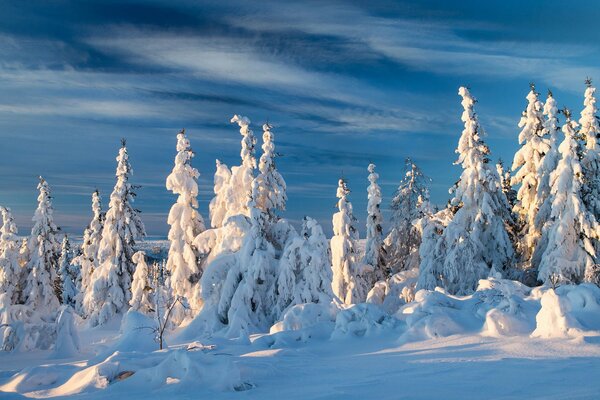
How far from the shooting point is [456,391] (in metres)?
6.42

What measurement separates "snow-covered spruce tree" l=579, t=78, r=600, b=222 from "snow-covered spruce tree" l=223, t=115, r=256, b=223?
1743 cm

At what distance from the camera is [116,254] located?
34125 millimetres

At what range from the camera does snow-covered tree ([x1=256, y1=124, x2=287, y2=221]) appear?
2522 cm

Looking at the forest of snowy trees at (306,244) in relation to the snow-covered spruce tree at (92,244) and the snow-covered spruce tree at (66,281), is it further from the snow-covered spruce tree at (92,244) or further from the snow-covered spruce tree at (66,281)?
the snow-covered spruce tree at (66,281)

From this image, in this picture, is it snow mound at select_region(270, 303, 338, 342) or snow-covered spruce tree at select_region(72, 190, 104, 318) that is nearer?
snow mound at select_region(270, 303, 338, 342)

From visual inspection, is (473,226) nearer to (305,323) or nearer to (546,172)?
(546,172)

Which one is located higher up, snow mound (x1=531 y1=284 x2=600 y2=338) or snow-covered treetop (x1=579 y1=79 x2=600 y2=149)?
snow-covered treetop (x1=579 y1=79 x2=600 y2=149)

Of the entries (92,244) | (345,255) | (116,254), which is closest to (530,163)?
(345,255)

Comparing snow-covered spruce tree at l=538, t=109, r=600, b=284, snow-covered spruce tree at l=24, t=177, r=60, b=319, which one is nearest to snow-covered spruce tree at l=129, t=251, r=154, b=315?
snow-covered spruce tree at l=24, t=177, r=60, b=319

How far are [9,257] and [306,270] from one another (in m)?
24.0

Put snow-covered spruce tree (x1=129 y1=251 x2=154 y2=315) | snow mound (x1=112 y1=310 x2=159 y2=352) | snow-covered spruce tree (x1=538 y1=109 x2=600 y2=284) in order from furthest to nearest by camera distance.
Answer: snow-covered spruce tree (x1=129 y1=251 x2=154 y2=315) < snow-covered spruce tree (x1=538 y1=109 x2=600 y2=284) < snow mound (x1=112 y1=310 x2=159 y2=352)

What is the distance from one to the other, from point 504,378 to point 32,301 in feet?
116

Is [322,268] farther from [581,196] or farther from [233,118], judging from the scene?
[581,196]

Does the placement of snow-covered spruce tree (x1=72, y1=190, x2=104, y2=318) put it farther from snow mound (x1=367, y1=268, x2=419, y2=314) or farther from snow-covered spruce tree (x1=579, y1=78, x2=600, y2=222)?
snow-covered spruce tree (x1=579, y1=78, x2=600, y2=222)
